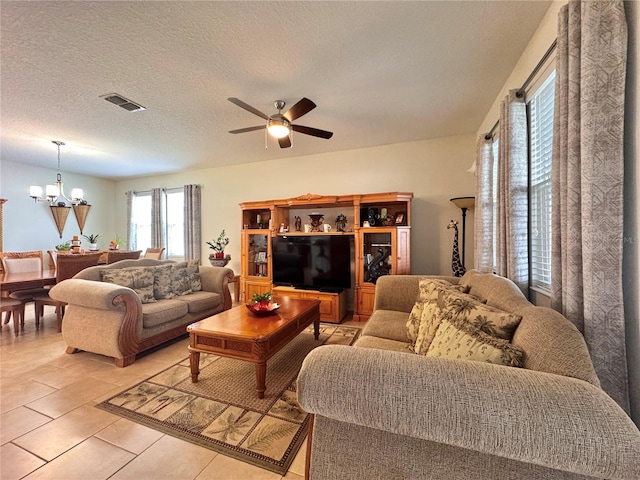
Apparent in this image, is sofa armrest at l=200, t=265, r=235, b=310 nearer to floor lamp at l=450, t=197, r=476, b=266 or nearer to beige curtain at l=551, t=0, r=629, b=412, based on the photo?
floor lamp at l=450, t=197, r=476, b=266

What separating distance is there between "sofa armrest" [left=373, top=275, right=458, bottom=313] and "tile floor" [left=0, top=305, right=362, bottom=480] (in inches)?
60.4

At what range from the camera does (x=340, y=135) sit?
387 cm

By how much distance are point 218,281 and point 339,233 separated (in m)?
1.88

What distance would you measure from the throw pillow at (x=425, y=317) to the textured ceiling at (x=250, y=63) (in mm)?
1890

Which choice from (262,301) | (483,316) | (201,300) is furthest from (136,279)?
(483,316)

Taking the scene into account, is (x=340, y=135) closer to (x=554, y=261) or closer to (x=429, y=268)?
(x=429, y=268)

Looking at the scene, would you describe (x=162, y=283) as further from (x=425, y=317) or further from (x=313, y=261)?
(x=425, y=317)

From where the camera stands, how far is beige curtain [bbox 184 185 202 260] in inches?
222

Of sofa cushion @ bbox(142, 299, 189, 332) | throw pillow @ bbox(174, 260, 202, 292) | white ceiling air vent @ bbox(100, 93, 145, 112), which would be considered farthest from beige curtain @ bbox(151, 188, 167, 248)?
sofa cushion @ bbox(142, 299, 189, 332)

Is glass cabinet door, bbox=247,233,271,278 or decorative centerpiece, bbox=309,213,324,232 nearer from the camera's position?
decorative centerpiece, bbox=309,213,324,232

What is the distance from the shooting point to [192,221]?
5664 millimetres

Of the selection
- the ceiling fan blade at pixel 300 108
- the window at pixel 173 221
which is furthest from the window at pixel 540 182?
the window at pixel 173 221

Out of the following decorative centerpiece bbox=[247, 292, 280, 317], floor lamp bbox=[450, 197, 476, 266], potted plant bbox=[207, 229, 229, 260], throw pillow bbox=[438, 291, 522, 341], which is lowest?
decorative centerpiece bbox=[247, 292, 280, 317]

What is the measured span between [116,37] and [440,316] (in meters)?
2.96
